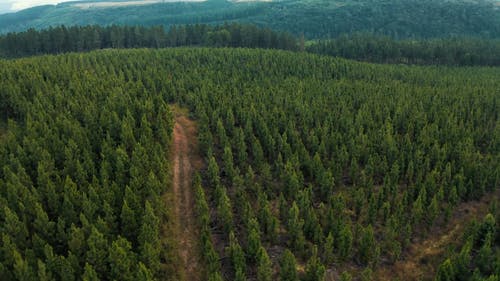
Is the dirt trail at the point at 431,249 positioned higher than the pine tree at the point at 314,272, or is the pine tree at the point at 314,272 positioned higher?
the pine tree at the point at 314,272

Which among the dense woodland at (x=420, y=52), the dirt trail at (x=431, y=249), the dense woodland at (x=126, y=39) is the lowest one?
the dirt trail at (x=431, y=249)

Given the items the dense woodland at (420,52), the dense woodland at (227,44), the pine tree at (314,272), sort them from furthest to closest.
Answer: the dense woodland at (420,52)
the dense woodland at (227,44)
the pine tree at (314,272)

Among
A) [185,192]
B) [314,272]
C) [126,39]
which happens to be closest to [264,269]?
[314,272]

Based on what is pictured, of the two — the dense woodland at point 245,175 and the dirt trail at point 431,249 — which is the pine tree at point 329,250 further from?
the dirt trail at point 431,249

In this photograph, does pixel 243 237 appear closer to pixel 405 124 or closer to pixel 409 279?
pixel 409 279

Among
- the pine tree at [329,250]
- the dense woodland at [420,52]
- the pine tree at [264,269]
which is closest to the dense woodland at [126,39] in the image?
the dense woodland at [420,52]

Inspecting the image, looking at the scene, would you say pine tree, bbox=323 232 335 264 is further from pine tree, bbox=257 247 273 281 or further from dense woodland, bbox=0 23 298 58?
dense woodland, bbox=0 23 298 58
